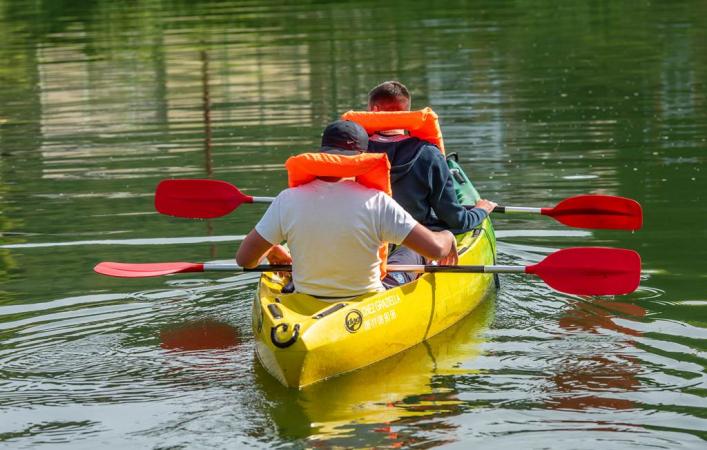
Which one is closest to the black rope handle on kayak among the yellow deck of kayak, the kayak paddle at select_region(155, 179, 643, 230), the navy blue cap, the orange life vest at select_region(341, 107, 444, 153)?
the yellow deck of kayak

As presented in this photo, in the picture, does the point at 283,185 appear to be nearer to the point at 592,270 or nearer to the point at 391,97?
the point at 391,97

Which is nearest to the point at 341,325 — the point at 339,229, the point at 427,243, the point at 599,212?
the point at 339,229

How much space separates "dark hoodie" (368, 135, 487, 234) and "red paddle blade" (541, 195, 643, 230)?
5.21 ft

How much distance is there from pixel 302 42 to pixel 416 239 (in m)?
18.1

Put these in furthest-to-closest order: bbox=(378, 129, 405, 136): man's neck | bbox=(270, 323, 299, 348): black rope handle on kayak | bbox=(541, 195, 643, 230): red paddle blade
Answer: bbox=(541, 195, 643, 230): red paddle blade → bbox=(378, 129, 405, 136): man's neck → bbox=(270, 323, 299, 348): black rope handle on kayak

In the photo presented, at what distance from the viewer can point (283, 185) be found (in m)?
12.5

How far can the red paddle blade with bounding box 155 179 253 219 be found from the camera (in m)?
9.23

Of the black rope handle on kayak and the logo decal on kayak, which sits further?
the logo decal on kayak

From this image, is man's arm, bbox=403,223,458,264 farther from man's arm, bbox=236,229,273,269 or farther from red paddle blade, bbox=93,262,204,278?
red paddle blade, bbox=93,262,204,278

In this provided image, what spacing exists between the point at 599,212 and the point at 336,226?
10.0ft

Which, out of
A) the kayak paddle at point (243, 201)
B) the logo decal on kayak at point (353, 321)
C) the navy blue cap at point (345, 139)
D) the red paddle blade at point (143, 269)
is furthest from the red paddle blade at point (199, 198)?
the logo decal on kayak at point (353, 321)

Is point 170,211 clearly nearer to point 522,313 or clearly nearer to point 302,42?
point 522,313

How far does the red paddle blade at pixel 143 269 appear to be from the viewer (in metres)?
8.01

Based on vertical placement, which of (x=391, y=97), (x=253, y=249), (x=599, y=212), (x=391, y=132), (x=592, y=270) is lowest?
(x=592, y=270)
